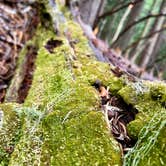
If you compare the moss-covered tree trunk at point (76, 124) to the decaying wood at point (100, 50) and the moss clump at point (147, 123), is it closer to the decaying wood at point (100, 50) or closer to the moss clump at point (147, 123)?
the moss clump at point (147, 123)

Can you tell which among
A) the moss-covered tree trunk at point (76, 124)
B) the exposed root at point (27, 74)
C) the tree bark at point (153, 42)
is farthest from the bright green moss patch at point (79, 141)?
the tree bark at point (153, 42)

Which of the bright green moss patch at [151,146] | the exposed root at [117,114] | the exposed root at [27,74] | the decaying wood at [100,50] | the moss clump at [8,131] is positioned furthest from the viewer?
the decaying wood at [100,50]

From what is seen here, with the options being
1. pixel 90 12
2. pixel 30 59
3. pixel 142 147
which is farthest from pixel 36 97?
pixel 90 12

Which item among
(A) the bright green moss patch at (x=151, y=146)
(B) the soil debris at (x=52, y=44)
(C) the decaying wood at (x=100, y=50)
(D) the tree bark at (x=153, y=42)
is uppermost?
(D) the tree bark at (x=153, y=42)

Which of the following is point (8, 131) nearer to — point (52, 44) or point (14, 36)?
point (52, 44)

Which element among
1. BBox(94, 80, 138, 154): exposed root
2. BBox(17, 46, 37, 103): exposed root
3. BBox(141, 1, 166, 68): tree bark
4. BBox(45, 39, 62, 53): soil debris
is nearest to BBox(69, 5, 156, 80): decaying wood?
BBox(45, 39, 62, 53): soil debris

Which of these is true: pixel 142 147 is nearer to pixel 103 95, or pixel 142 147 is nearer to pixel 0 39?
pixel 103 95

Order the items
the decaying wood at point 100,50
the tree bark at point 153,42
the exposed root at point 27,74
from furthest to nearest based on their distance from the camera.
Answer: the tree bark at point 153,42 < the decaying wood at point 100,50 < the exposed root at point 27,74

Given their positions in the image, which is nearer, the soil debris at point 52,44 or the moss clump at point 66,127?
the moss clump at point 66,127

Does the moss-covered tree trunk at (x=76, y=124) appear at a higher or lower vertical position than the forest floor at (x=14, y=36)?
lower
